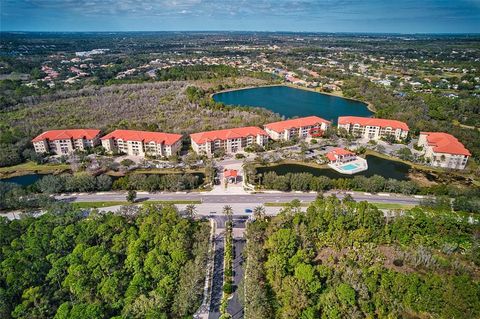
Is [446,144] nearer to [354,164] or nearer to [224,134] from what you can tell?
[354,164]

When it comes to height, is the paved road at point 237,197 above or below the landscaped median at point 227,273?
above

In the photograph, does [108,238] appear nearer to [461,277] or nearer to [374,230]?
[374,230]

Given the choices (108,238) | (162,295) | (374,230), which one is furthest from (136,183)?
(374,230)

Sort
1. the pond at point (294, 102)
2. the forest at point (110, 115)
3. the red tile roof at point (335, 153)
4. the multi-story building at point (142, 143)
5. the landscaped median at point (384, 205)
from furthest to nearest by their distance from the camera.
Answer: the pond at point (294, 102) → the forest at point (110, 115) → the multi-story building at point (142, 143) → the red tile roof at point (335, 153) → the landscaped median at point (384, 205)

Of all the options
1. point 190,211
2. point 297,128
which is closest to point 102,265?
point 190,211

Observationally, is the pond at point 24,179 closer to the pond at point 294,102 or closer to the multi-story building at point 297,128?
the multi-story building at point 297,128

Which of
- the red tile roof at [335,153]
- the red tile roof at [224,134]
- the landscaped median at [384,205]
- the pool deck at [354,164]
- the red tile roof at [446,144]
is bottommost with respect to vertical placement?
the landscaped median at [384,205]

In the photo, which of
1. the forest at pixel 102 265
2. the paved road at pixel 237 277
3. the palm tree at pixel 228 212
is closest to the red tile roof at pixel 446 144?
the palm tree at pixel 228 212
